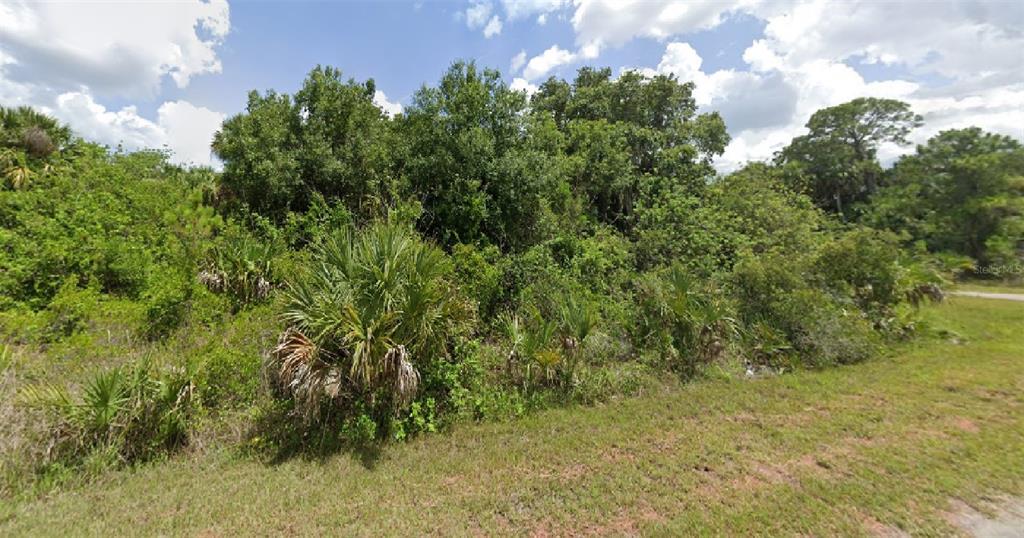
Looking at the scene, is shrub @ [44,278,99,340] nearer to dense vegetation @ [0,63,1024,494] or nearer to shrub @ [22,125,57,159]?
dense vegetation @ [0,63,1024,494]

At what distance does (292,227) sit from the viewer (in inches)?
336

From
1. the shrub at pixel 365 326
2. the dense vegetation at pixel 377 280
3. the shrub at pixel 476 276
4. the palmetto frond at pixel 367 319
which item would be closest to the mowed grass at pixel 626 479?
the dense vegetation at pixel 377 280

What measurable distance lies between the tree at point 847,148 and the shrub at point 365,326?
3226cm

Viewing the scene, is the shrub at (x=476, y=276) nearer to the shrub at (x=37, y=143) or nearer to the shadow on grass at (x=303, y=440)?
the shadow on grass at (x=303, y=440)

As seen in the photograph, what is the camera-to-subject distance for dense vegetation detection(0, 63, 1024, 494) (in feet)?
14.7

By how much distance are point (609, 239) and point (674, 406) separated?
536cm

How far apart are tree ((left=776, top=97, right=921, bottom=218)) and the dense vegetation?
21094mm

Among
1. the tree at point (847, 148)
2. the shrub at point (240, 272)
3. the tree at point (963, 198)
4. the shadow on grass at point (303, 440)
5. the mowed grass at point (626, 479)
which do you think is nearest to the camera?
the mowed grass at point (626, 479)

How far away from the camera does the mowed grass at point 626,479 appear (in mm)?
3232

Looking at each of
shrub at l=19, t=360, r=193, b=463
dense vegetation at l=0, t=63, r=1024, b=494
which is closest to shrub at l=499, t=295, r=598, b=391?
dense vegetation at l=0, t=63, r=1024, b=494

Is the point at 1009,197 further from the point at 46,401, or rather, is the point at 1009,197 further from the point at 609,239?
the point at 46,401

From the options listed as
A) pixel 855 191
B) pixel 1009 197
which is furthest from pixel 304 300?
pixel 855 191

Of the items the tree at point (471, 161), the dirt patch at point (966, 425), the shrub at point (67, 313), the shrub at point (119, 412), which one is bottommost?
the dirt patch at point (966, 425)

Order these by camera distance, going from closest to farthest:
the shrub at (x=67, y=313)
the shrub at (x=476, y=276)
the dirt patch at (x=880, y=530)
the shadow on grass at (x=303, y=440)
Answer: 1. the dirt patch at (x=880, y=530)
2. the shadow on grass at (x=303, y=440)
3. the shrub at (x=67, y=313)
4. the shrub at (x=476, y=276)
